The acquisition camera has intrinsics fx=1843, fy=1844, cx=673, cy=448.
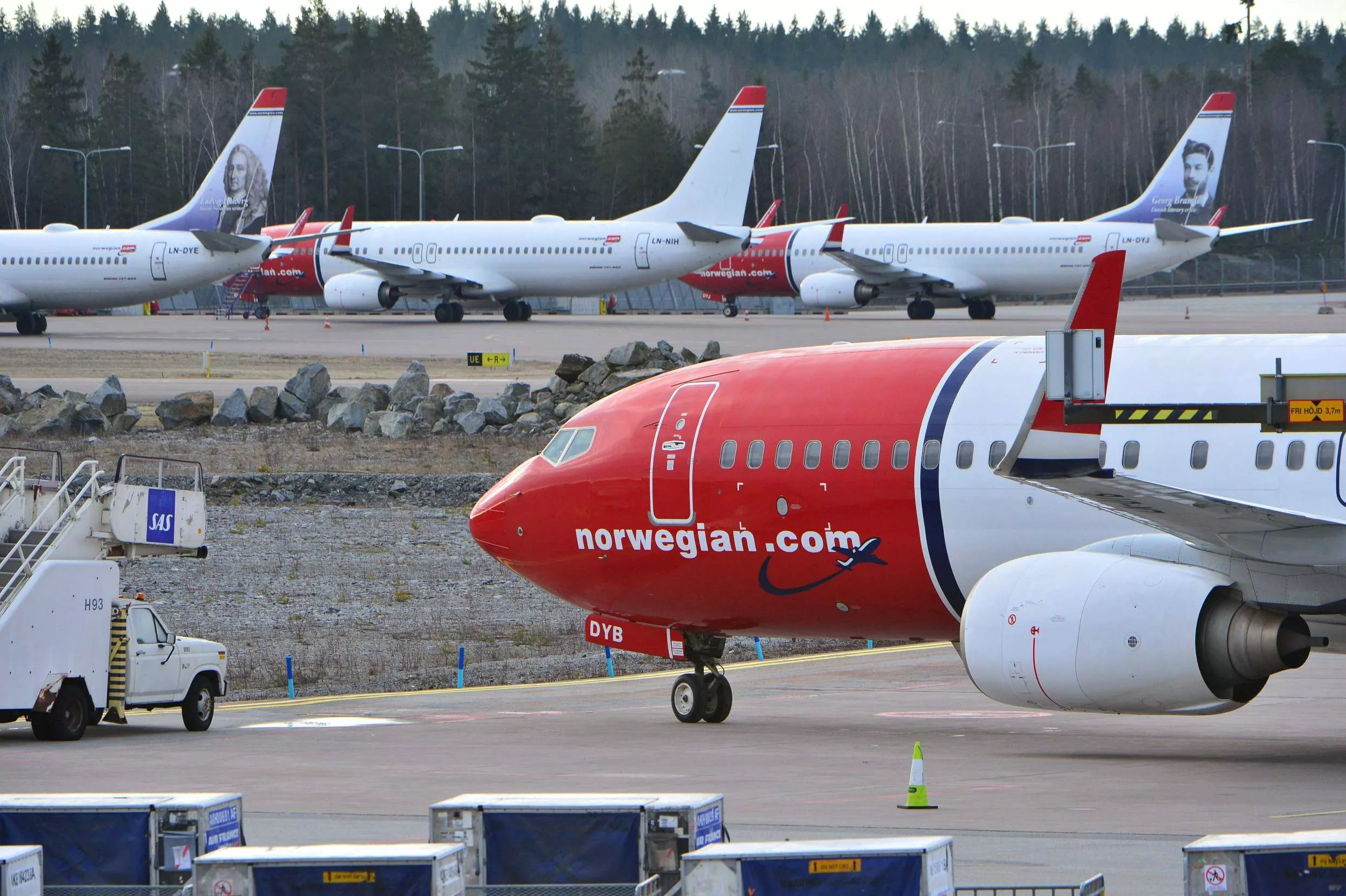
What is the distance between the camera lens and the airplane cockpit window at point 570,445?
20031 millimetres

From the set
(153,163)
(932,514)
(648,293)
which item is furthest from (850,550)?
(153,163)

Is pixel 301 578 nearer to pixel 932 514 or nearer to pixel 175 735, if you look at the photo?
pixel 175 735

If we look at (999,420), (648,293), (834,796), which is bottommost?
(834,796)

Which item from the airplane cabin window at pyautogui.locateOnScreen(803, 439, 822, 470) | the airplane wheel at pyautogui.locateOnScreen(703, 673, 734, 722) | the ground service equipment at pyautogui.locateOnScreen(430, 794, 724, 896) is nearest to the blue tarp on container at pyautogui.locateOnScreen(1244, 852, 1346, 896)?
the ground service equipment at pyautogui.locateOnScreen(430, 794, 724, 896)

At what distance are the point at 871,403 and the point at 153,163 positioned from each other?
118m

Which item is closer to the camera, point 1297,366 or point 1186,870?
point 1186,870

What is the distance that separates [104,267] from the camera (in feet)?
231

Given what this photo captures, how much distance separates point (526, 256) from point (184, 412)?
3054 centimetres

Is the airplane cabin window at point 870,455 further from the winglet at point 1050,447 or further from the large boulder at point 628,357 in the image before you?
the large boulder at point 628,357

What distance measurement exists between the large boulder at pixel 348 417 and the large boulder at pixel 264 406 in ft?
5.64

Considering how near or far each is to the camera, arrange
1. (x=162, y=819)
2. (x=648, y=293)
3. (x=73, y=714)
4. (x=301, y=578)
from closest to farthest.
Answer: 1. (x=162, y=819)
2. (x=73, y=714)
3. (x=301, y=578)
4. (x=648, y=293)

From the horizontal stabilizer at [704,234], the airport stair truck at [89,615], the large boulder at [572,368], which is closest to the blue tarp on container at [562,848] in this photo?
the airport stair truck at [89,615]

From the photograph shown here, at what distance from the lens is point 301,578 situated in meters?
31.3

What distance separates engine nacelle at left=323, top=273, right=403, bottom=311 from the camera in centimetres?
7562
